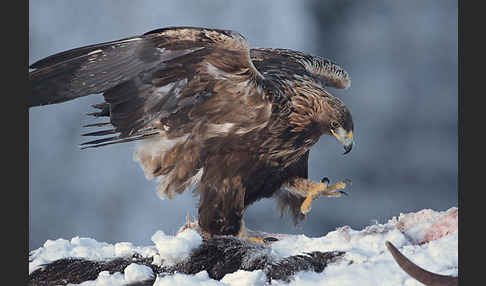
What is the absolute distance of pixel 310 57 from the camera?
3.99 m

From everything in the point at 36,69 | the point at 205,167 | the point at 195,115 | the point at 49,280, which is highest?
the point at 36,69

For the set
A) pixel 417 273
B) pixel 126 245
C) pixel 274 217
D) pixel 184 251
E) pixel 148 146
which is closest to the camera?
pixel 417 273

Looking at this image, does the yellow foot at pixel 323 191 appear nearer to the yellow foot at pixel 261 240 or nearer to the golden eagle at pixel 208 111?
the golden eagle at pixel 208 111

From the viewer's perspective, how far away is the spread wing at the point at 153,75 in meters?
2.90

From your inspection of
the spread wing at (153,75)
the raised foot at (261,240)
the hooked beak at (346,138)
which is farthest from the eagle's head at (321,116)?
the raised foot at (261,240)

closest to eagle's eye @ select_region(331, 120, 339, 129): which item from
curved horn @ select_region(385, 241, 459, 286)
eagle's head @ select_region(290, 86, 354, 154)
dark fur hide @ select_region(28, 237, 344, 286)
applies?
eagle's head @ select_region(290, 86, 354, 154)

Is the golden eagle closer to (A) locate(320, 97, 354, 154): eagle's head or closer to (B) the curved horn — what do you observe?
(A) locate(320, 97, 354, 154): eagle's head

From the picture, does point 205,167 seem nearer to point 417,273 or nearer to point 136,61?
point 136,61

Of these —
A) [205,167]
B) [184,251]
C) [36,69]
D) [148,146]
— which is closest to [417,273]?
[184,251]

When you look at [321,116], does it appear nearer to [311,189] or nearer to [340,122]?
[340,122]

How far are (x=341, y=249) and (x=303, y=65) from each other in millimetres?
1332

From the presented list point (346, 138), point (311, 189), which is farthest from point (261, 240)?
point (346, 138)

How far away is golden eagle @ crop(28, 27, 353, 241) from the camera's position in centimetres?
292

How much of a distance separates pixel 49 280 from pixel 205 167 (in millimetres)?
966
